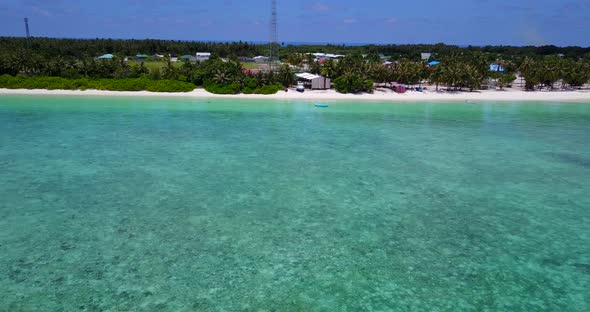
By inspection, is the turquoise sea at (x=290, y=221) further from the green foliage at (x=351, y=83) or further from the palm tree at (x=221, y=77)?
the green foliage at (x=351, y=83)

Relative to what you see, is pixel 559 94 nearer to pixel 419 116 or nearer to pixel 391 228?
pixel 419 116

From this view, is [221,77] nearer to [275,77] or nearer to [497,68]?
[275,77]

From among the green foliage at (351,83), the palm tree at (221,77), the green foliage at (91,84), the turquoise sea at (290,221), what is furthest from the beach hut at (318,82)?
the turquoise sea at (290,221)

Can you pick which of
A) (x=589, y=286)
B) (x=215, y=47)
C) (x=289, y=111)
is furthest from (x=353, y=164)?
(x=215, y=47)

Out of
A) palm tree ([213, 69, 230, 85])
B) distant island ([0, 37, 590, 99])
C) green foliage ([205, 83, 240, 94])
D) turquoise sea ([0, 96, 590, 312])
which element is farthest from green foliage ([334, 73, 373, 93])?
turquoise sea ([0, 96, 590, 312])

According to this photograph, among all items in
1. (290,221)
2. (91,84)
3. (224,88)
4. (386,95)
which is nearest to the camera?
(290,221)

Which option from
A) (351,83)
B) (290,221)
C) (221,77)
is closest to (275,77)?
(221,77)
